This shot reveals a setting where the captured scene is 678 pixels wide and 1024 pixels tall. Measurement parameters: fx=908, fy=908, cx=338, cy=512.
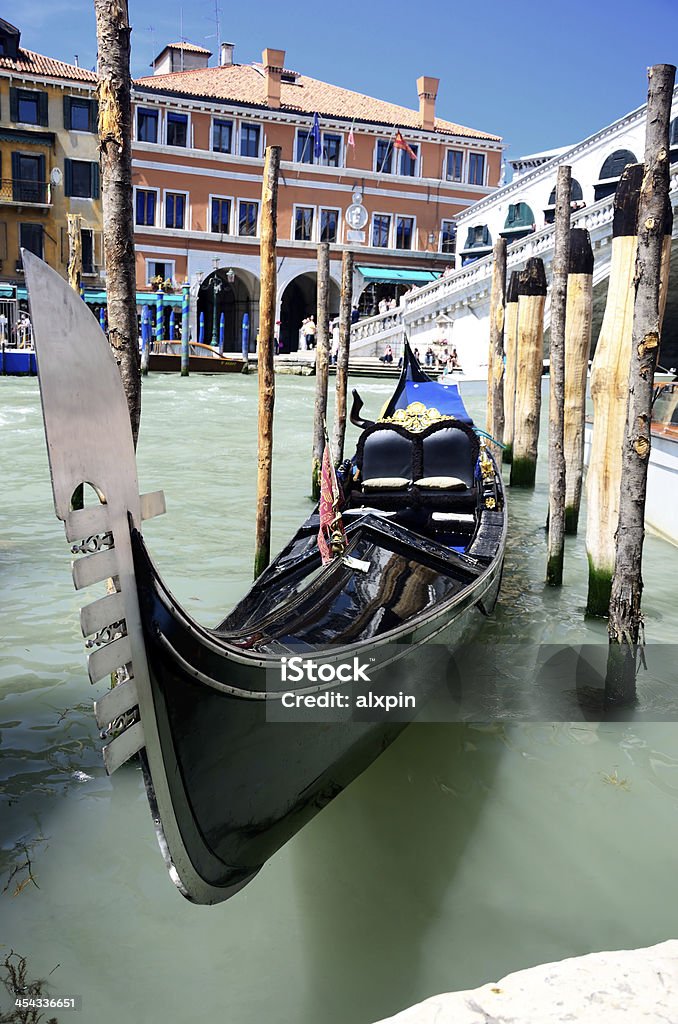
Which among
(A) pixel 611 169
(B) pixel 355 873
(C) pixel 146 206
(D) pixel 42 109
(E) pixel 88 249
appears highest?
(D) pixel 42 109

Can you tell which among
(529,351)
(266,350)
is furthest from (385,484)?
(529,351)

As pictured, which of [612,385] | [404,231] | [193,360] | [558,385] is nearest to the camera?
[612,385]

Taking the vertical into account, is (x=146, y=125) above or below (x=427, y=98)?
below

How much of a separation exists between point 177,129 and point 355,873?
868 inches

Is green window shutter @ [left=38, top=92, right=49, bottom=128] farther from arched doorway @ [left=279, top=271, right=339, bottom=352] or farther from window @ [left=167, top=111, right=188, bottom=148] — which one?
arched doorway @ [left=279, top=271, right=339, bottom=352]

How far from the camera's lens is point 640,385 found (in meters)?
3.63

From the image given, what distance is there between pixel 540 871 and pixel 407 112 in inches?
1020

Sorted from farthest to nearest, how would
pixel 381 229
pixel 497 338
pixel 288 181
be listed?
pixel 381 229 → pixel 288 181 → pixel 497 338

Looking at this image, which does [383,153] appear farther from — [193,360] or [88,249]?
[193,360]

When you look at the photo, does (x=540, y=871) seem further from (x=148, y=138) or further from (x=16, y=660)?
(x=148, y=138)

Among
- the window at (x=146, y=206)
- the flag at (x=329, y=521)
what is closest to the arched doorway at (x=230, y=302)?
the window at (x=146, y=206)

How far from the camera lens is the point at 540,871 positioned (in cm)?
258

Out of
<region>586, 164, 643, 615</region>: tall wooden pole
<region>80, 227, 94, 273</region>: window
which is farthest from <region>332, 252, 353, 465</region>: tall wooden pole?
<region>80, 227, 94, 273</region>: window

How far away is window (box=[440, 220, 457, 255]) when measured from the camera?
24750 mm
